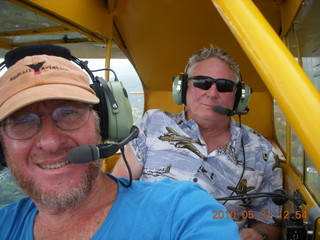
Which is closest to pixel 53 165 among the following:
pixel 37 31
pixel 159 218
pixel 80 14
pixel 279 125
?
pixel 159 218

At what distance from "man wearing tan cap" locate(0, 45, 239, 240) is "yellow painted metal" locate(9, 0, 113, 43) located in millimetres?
993

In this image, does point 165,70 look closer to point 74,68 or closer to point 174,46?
point 174,46

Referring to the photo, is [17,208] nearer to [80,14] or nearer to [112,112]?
[112,112]

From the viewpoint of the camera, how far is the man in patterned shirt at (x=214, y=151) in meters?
1.80

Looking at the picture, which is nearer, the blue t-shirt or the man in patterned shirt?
the blue t-shirt

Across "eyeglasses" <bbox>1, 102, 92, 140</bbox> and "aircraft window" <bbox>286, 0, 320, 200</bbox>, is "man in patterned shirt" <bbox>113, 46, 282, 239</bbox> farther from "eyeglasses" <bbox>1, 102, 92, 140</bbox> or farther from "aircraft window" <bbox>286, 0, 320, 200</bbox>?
"eyeglasses" <bbox>1, 102, 92, 140</bbox>

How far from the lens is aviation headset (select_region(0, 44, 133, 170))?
1029 mm

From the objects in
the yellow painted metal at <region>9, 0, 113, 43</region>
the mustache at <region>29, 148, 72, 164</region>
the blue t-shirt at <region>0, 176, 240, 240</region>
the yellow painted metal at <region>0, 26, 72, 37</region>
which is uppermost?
the yellow painted metal at <region>9, 0, 113, 43</region>

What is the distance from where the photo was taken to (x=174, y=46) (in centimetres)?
341

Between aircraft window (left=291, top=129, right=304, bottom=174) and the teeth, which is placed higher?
the teeth

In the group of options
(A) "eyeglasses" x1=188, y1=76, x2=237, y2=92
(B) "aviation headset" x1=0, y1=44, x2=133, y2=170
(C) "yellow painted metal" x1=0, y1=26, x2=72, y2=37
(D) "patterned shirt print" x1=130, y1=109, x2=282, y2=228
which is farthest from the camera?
(C) "yellow painted metal" x1=0, y1=26, x2=72, y2=37

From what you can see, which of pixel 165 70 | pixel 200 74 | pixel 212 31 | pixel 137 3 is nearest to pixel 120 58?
pixel 165 70

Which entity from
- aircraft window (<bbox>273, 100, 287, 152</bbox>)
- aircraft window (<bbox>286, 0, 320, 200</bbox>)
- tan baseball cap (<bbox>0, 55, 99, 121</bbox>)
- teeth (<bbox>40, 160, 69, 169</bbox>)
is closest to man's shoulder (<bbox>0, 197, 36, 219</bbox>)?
teeth (<bbox>40, 160, 69, 169</bbox>)

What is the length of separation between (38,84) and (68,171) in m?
0.29
